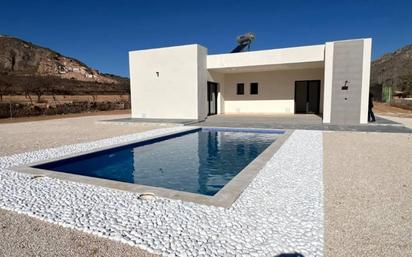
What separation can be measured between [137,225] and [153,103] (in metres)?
13.3

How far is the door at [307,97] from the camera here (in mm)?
17953

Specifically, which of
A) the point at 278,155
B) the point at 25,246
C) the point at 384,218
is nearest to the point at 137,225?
the point at 25,246

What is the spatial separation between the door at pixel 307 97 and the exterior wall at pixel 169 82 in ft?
24.0

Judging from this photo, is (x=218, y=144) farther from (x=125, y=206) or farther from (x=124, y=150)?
(x=125, y=206)

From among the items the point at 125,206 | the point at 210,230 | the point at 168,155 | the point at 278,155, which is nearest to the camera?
the point at 210,230

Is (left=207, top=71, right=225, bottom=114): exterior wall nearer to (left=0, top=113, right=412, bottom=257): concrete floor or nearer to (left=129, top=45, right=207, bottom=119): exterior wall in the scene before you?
(left=129, top=45, right=207, bottom=119): exterior wall

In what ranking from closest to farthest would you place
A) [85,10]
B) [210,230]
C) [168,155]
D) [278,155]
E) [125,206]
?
[210,230]
[125,206]
[278,155]
[168,155]
[85,10]

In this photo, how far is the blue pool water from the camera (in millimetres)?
5277

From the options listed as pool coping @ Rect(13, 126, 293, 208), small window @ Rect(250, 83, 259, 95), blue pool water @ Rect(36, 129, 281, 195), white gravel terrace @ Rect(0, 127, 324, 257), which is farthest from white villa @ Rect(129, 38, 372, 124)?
white gravel terrace @ Rect(0, 127, 324, 257)

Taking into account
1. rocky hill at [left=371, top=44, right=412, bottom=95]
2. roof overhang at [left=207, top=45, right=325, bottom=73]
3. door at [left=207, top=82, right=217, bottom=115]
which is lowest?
door at [left=207, top=82, right=217, bottom=115]

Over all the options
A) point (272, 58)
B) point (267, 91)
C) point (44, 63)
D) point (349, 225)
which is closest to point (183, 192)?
point (349, 225)

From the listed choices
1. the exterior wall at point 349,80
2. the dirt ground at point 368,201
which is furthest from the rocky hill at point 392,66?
the dirt ground at point 368,201

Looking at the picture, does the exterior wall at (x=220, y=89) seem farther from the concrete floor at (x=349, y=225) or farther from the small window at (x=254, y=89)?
the concrete floor at (x=349, y=225)

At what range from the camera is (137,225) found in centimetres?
294
